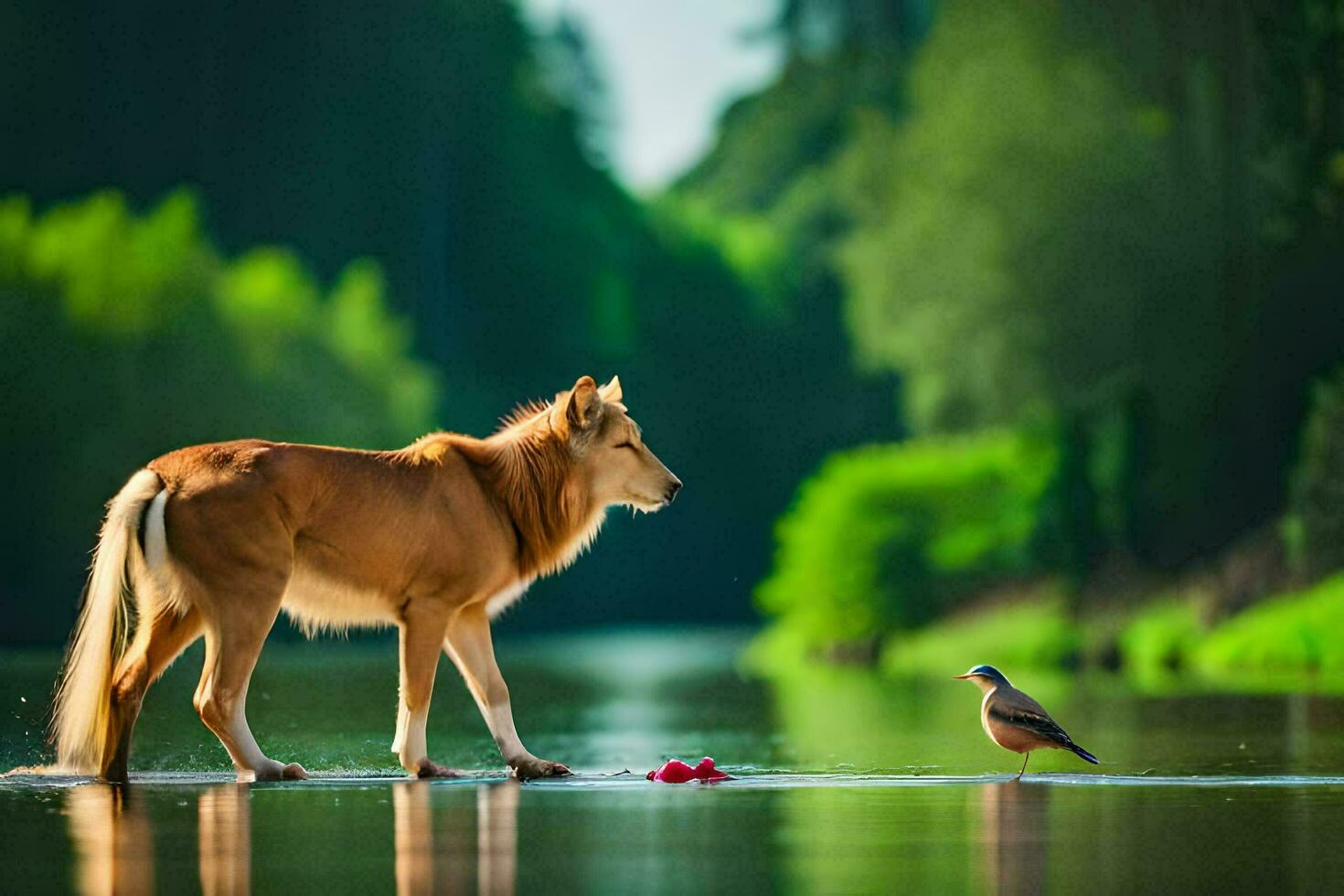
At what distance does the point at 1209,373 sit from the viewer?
30016 millimetres

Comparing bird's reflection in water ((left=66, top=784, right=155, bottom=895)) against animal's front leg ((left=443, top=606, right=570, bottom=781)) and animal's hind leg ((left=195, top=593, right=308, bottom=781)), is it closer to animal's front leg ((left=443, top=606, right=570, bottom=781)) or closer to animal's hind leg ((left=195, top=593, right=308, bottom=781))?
animal's hind leg ((left=195, top=593, right=308, bottom=781))

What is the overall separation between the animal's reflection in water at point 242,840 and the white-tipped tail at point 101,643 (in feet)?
1.11

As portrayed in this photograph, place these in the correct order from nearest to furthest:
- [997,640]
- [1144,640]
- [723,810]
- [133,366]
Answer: [723,810]
[1144,640]
[997,640]
[133,366]

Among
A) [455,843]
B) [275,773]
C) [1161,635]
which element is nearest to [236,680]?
[275,773]

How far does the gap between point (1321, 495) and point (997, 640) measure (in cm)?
Result: 483

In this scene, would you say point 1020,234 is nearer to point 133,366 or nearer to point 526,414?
point 133,366

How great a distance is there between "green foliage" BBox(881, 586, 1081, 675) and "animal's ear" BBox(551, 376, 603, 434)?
16.2 metres

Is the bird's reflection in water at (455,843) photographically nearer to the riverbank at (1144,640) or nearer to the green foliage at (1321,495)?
the riverbank at (1144,640)

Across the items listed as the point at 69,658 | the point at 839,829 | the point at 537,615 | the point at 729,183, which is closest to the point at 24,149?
the point at 537,615

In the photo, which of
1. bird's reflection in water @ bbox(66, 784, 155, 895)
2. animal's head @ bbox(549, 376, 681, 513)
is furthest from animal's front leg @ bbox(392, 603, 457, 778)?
bird's reflection in water @ bbox(66, 784, 155, 895)

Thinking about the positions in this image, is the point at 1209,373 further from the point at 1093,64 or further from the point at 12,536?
the point at 12,536

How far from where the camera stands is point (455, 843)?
8.29 metres

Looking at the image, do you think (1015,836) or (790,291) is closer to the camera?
(1015,836)

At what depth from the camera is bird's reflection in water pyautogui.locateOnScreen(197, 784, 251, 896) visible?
24.1 ft
